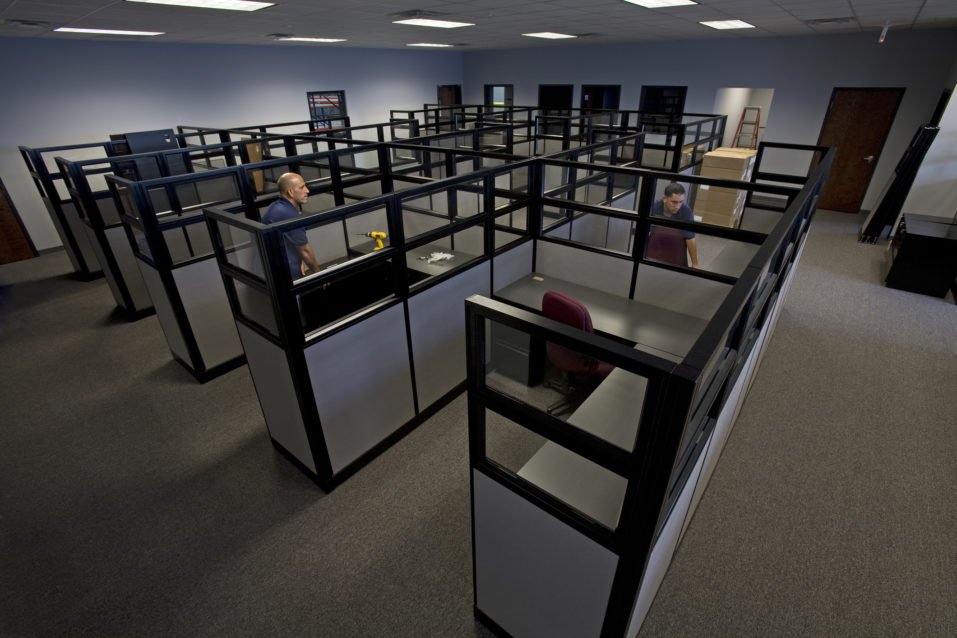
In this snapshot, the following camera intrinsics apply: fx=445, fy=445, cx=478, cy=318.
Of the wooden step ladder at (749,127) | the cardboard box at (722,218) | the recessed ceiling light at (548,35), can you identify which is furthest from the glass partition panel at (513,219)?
the wooden step ladder at (749,127)

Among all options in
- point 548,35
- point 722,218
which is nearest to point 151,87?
point 548,35

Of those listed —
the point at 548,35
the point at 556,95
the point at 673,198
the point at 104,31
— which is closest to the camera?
the point at 673,198

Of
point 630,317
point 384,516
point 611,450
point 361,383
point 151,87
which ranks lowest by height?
point 384,516

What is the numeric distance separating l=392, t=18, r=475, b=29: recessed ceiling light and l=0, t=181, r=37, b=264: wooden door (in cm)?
503

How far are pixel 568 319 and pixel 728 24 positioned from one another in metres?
5.20

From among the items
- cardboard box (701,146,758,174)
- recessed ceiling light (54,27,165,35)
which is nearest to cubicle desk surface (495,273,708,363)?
cardboard box (701,146,758,174)

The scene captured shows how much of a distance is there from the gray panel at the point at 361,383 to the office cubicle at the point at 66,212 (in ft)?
11.6

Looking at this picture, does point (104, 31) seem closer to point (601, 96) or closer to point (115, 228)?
point (115, 228)

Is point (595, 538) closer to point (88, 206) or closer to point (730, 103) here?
point (88, 206)

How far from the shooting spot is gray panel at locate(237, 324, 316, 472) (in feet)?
6.98

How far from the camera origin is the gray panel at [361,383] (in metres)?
2.13

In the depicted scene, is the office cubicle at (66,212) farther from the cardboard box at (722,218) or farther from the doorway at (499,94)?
the doorway at (499,94)

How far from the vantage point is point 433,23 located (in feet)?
16.5

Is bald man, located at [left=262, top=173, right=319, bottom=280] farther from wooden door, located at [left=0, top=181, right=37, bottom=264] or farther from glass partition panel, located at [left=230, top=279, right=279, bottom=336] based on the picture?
wooden door, located at [left=0, top=181, right=37, bottom=264]
